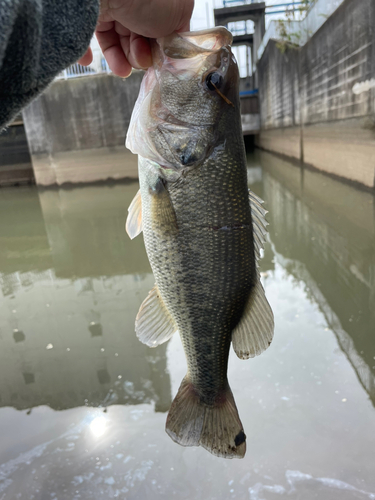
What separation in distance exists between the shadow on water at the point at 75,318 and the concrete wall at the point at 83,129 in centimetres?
514

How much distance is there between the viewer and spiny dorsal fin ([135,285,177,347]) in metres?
1.58

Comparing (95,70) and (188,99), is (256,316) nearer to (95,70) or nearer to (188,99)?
(188,99)

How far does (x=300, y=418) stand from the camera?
221cm

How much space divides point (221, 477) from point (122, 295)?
8.07ft

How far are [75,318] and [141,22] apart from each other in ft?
9.56

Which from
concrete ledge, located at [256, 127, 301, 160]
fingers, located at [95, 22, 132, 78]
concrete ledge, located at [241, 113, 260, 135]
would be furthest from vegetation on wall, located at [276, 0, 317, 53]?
fingers, located at [95, 22, 132, 78]

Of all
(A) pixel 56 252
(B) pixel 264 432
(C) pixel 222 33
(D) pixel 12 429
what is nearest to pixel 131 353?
(D) pixel 12 429

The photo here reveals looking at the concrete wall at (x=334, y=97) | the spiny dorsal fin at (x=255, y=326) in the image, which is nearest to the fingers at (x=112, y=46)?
the spiny dorsal fin at (x=255, y=326)

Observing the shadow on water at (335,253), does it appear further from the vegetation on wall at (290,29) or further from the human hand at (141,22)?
the vegetation on wall at (290,29)

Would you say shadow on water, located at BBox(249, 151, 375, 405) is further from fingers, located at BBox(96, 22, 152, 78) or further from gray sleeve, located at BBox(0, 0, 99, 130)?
gray sleeve, located at BBox(0, 0, 99, 130)

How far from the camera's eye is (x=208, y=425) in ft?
4.90

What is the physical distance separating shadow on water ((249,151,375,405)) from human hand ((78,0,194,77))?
223 cm

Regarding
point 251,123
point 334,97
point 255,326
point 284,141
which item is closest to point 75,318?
point 255,326

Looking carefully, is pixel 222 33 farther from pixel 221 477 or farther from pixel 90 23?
pixel 221 477
